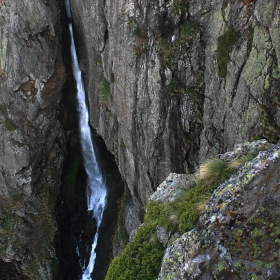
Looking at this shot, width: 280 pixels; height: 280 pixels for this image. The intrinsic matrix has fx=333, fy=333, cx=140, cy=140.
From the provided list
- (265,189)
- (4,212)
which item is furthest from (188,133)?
(4,212)

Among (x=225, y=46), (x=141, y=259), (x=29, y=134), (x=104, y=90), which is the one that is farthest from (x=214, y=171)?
(x=29, y=134)

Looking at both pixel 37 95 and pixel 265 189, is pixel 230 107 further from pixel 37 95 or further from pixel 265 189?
pixel 37 95

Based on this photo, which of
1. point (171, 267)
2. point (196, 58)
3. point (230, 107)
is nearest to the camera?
point (171, 267)

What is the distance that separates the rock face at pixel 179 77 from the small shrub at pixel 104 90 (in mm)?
77

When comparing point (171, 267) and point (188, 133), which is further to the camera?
point (188, 133)

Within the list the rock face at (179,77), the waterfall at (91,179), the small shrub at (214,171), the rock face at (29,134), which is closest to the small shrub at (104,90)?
the rock face at (179,77)

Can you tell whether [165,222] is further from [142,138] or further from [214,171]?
[142,138]

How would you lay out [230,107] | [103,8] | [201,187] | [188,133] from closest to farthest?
[201,187] → [230,107] → [188,133] → [103,8]

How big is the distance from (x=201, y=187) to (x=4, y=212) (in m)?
21.9

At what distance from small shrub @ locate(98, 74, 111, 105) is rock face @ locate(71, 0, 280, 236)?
77mm

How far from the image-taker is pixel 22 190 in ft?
84.0

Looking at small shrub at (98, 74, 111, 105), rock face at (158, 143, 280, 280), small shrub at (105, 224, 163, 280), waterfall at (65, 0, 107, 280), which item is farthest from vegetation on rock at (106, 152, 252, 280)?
waterfall at (65, 0, 107, 280)

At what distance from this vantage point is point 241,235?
6309 millimetres

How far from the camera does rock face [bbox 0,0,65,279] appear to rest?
22.5m
